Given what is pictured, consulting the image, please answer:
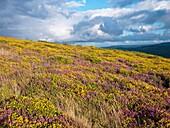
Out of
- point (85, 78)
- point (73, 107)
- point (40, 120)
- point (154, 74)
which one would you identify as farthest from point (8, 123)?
point (154, 74)

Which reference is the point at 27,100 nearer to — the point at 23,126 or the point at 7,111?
the point at 7,111

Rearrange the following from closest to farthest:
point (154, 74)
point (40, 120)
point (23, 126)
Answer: point (23, 126) → point (40, 120) → point (154, 74)

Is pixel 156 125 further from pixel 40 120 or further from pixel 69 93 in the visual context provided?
pixel 69 93

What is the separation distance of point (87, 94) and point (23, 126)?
4.68 m

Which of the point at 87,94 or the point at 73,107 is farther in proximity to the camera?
the point at 87,94

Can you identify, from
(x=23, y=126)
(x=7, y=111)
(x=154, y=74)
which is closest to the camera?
(x=23, y=126)

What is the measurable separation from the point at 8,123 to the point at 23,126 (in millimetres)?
557

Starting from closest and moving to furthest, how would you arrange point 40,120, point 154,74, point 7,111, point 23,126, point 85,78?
point 23,126
point 40,120
point 7,111
point 85,78
point 154,74

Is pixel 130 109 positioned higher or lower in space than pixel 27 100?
lower

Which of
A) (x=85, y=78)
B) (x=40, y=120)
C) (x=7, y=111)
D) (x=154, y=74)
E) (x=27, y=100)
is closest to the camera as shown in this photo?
(x=40, y=120)

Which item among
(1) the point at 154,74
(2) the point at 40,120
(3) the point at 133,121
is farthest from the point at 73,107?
(1) the point at 154,74

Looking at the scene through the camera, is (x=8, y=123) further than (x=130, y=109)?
No

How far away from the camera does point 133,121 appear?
25.8 feet

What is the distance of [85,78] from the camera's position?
13.8 meters
